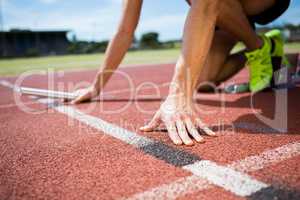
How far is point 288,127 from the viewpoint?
1.75 m

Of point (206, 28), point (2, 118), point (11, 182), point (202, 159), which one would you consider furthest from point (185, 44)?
point (2, 118)

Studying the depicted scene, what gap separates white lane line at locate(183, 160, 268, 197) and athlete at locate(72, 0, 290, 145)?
0.26 meters

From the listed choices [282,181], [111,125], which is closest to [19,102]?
[111,125]

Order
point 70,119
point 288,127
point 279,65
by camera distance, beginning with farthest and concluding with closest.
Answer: point 279,65, point 70,119, point 288,127

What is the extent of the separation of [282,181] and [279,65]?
2.12m

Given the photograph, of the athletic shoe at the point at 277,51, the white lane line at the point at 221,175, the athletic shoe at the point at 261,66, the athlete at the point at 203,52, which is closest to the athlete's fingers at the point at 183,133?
the athlete at the point at 203,52

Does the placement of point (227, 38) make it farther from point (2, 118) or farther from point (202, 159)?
point (2, 118)

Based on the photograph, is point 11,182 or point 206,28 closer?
point 11,182

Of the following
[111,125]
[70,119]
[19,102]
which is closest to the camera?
[111,125]

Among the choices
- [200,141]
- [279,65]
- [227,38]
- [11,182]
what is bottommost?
[11,182]

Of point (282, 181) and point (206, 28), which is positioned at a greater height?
point (206, 28)

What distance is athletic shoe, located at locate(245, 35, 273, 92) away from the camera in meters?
2.73

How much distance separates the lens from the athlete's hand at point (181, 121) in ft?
5.10

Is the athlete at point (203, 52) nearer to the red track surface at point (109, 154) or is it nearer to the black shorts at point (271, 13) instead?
the black shorts at point (271, 13)
